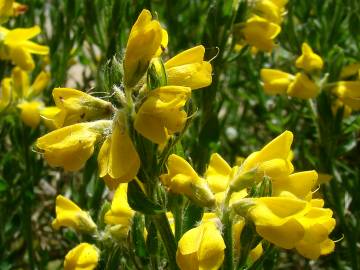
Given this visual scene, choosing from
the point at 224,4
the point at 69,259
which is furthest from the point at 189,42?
the point at 69,259

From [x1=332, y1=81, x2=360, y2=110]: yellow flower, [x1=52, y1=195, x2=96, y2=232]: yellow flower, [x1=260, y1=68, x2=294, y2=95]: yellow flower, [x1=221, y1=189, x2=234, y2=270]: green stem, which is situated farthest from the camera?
[x1=260, y1=68, x2=294, y2=95]: yellow flower

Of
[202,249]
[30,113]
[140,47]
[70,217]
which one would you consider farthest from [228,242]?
[30,113]

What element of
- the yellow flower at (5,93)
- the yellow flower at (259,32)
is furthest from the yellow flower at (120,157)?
the yellow flower at (5,93)

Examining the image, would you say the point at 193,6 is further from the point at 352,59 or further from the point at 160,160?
the point at 160,160

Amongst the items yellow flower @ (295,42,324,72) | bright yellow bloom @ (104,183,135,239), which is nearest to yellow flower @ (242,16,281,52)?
yellow flower @ (295,42,324,72)

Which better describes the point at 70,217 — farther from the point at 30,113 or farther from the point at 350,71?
the point at 350,71

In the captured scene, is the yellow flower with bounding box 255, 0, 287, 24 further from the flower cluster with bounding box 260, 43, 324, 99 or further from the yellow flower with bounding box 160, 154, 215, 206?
the yellow flower with bounding box 160, 154, 215, 206
